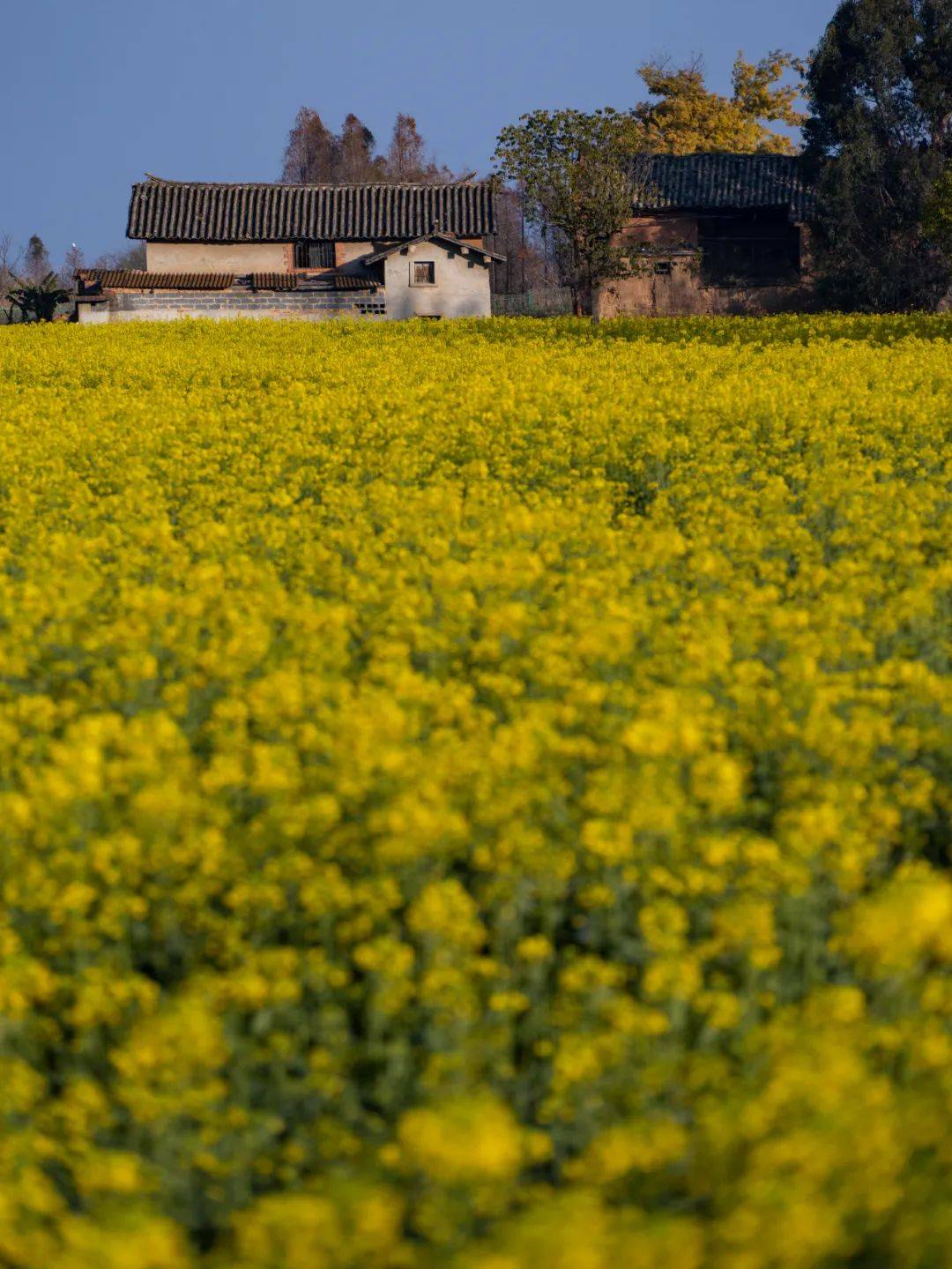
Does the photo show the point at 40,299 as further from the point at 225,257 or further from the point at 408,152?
the point at 408,152

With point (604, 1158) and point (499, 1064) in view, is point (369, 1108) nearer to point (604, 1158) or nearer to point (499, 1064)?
point (499, 1064)

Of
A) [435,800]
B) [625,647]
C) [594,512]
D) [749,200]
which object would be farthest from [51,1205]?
[749,200]

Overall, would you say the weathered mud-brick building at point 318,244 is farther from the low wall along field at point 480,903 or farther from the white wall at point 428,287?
the low wall along field at point 480,903

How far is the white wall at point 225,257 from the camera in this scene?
58719mm

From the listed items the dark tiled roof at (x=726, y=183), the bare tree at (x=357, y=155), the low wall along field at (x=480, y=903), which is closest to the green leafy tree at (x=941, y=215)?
the dark tiled roof at (x=726, y=183)

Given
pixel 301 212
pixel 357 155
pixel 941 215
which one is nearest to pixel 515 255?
pixel 357 155

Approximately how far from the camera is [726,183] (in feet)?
189

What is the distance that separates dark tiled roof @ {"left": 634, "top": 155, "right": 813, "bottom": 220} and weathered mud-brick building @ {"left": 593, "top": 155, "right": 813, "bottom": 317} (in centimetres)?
4

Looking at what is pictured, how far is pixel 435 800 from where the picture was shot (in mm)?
4641

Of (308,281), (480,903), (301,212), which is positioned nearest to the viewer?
(480,903)

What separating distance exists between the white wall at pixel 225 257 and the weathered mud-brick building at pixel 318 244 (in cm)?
4

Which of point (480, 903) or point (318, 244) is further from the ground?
point (318, 244)

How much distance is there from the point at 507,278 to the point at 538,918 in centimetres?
9792

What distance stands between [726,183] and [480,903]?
57172 mm
